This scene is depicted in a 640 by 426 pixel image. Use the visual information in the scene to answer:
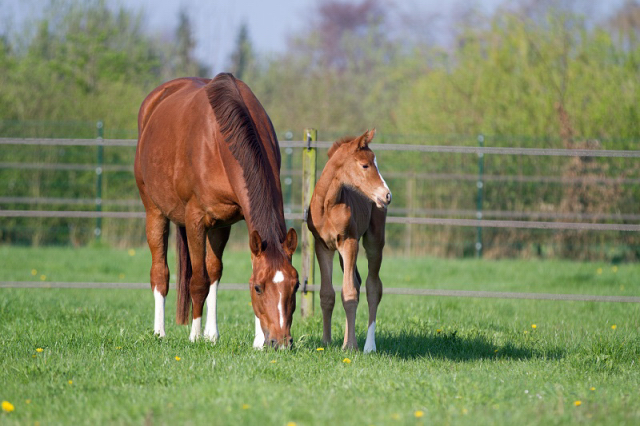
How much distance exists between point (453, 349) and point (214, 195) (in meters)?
2.10

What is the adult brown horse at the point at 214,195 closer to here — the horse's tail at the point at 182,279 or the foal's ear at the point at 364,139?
the horse's tail at the point at 182,279

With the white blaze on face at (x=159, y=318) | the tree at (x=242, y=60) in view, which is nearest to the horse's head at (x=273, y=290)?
the white blaze on face at (x=159, y=318)

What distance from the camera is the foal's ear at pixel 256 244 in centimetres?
480

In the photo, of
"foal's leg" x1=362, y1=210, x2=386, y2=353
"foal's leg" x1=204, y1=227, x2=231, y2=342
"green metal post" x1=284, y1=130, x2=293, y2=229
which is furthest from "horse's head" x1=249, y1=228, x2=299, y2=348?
"green metal post" x1=284, y1=130, x2=293, y2=229


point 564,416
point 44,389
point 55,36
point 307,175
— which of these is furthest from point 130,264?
point 55,36

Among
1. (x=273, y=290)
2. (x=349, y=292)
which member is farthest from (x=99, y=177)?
(x=273, y=290)

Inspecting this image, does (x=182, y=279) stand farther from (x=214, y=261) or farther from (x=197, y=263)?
(x=197, y=263)

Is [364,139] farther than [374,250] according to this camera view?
No

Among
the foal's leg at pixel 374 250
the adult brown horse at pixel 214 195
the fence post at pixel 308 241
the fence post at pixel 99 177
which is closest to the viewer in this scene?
the adult brown horse at pixel 214 195

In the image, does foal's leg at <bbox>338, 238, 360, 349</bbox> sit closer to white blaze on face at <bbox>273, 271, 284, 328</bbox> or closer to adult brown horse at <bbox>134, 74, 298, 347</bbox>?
adult brown horse at <bbox>134, 74, 298, 347</bbox>

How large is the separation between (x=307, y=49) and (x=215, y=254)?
2675cm

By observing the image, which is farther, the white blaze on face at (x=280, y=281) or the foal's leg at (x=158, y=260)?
the foal's leg at (x=158, y=260)

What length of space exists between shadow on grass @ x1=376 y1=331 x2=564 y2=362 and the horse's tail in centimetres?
173

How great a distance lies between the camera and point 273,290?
4730 mm
